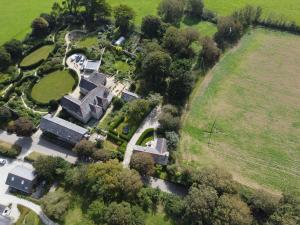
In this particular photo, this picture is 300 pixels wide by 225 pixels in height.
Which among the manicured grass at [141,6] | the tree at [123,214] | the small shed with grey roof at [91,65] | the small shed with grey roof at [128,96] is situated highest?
the manicured grass at [141,6]

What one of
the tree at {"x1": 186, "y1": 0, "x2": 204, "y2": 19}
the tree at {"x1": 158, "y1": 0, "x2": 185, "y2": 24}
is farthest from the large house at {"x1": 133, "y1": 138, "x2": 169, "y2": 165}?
the tree at {"x1": 186, "y1": 0, "x2": 204, "y2": 19}

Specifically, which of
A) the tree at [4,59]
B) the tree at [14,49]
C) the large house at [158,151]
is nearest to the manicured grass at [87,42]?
the tree at [14,49]

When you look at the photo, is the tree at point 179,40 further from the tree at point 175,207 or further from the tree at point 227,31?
the tree at point 175,207

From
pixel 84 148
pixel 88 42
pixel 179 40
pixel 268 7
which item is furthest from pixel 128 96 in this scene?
pixel 268 7

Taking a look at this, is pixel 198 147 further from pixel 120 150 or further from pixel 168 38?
pixel 168 38

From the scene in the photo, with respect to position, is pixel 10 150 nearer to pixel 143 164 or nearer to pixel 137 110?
pixel 137 110

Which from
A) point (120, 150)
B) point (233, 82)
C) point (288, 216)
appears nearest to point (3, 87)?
point (120, 150)
